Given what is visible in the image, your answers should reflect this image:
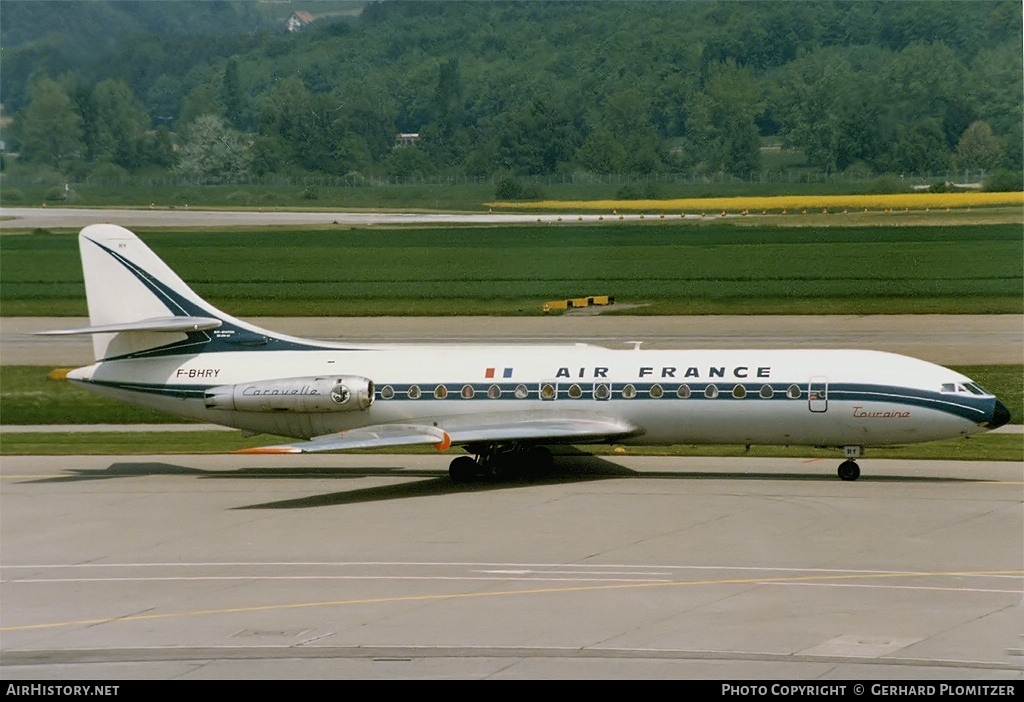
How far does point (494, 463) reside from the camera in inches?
1460

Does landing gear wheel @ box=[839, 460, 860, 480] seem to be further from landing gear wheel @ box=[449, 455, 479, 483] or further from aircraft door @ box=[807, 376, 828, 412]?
landing gear wheel @ box=[449, 455, 479, 483]

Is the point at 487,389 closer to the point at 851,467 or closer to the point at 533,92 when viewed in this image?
the point at 851,467

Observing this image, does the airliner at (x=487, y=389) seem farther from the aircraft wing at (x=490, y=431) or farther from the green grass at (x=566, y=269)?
the green grass at (x=566, y=269)

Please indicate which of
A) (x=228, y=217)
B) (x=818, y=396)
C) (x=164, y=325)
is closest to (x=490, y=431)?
(x=818, y=396)

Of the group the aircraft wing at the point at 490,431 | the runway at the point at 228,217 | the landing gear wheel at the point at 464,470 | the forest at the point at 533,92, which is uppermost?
the forest at the point at 533,92

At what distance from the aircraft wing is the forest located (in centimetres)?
5068

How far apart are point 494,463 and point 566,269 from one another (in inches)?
1793

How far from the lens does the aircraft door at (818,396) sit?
1372 inches

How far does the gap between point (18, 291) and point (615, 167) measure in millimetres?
40940

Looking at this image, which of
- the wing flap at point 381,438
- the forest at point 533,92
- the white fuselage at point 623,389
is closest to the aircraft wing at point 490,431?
the wing flap at point 381,438

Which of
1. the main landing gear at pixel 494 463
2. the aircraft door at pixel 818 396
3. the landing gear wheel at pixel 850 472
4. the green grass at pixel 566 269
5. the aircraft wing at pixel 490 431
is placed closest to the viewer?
the aircraft wing at pixel 490 431

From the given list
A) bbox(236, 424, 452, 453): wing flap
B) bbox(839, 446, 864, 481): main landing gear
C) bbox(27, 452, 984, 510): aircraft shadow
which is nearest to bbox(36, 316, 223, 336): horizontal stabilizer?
bbox(27, 452, 984, 510): aircraft shadow

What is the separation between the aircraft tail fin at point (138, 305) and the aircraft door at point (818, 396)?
1444 centimetres

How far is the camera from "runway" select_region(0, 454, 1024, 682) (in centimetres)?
1972
